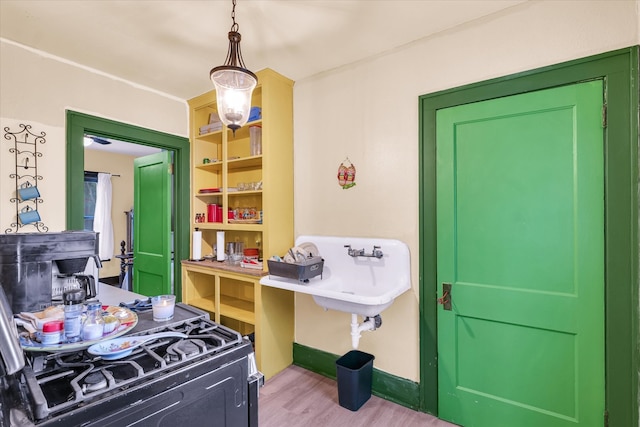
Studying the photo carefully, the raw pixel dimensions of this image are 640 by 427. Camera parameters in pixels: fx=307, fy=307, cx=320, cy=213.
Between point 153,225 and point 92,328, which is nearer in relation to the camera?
point 92,328

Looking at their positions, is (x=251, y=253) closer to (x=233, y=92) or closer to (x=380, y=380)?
(x=380, y=380)

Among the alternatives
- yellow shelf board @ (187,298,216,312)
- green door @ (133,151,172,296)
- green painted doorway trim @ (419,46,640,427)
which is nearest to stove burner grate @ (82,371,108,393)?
yellow shelf board @ (187,298,216,312)

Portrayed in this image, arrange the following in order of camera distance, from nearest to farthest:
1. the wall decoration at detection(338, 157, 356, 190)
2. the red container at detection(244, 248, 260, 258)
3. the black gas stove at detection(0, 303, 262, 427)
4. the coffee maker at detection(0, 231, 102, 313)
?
the black gas stove at detection(0, 303, 262, 427)
the coffee maker at detection(0, 231, 102, 313)
the wall decoration at detection(338, 157, 356, 190)
the red container at detection(244, 248, 260, 258)

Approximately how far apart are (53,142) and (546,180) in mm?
3246

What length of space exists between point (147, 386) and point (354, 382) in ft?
5.09

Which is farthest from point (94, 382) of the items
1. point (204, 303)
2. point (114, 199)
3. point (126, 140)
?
point (114, 199)

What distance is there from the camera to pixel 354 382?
2.07 metres

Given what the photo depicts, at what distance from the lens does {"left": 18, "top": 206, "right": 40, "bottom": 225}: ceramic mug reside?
207 centimetres

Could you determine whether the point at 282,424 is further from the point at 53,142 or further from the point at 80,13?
the point at 80,13

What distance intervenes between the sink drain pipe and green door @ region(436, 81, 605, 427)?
41cm

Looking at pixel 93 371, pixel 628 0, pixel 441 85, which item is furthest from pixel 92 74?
pixel 628 0

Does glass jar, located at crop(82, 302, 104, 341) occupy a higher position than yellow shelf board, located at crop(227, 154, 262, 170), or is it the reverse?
yellow shelf board, located at crop(227, 154, 262, 170)

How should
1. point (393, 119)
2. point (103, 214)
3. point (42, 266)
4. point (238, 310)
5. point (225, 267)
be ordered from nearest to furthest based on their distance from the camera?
point (42, 266) < point (393, 119) < point (225, 267) < point (238, 310) < point (103, 214)

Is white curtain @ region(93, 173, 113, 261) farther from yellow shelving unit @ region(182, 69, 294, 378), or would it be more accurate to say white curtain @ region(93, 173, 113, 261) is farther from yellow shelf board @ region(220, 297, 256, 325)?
yellow shelf board @ region(220, 297, 256, 325)
